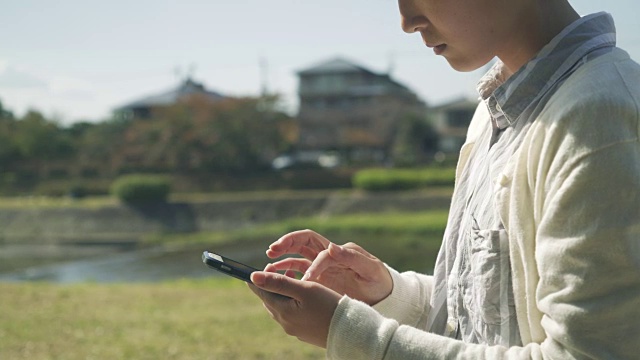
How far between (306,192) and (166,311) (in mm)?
21526

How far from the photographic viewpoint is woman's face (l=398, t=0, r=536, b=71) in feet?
3.08

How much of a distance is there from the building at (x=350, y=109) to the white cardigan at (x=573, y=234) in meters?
33.2

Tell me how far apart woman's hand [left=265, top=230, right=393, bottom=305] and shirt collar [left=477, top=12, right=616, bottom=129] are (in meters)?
0.35

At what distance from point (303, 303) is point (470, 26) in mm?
413

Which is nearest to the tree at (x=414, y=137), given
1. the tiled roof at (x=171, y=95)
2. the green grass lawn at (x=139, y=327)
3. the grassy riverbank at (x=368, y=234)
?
the tiled roof at (x=171, y=95)

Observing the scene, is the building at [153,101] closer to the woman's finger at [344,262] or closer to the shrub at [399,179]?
the shrub at [399,179]

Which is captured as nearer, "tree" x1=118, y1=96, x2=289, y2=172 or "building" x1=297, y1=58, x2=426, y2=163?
"tree" x1=118, y1=96, x2=289, y2=172

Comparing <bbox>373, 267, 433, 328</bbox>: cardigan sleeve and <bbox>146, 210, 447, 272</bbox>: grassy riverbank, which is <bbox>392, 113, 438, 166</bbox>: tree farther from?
<bbox>373, 267, 433, 328</bbox>: cardigan sleeve

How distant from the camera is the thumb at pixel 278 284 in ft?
3.13

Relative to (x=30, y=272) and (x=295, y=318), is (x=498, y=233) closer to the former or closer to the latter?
(x=295, y=318)

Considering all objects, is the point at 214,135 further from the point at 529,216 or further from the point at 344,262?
the point at 529,216

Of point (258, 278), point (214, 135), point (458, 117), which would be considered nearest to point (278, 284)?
point (258, 278)

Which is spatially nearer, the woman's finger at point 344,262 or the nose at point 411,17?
the nose at point 411,17

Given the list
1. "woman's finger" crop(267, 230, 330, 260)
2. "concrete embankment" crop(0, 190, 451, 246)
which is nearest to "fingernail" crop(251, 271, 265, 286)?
"woman's finger" crop(267, 230, 330, 260)
